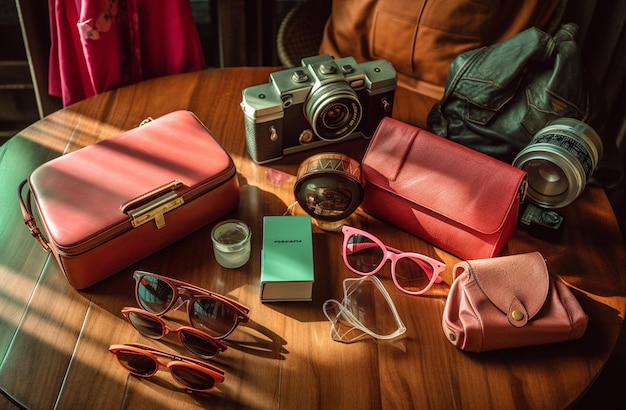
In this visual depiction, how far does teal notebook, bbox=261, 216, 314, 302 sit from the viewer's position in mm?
1069

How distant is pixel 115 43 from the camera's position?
5.24 ft

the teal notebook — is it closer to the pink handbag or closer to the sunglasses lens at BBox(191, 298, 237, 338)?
the sunglasses lens at BBox(191, 298, 237, 338)

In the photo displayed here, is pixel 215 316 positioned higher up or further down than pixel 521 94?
further down

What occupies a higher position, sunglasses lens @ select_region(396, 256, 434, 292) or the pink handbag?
the pink handbag

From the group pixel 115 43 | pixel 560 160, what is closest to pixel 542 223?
pixel 560 160

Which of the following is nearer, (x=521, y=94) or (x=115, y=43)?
(x=521, y=94)

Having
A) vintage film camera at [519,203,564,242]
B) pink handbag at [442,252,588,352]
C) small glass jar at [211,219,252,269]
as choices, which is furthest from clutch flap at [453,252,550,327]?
small glass jar at [211,219,252,269]

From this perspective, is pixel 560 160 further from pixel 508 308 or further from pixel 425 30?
pixel 425 30

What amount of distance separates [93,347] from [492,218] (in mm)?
758

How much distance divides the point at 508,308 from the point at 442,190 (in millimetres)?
260

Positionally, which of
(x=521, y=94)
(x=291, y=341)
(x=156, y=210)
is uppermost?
(x=521, y=94)

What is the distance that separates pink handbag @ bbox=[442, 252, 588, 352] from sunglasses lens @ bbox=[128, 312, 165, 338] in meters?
0.51

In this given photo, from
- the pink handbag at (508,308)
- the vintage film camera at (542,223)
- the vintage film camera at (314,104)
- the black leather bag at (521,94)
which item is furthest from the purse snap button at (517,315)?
the vintage film camera at (314,104)

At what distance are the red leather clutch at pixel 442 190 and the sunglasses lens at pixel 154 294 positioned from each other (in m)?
0.45
